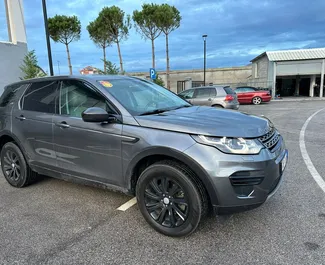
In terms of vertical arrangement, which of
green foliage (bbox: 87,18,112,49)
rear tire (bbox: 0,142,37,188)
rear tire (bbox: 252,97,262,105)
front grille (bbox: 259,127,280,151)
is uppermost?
green foliage (bbox: 87,18,112,49)

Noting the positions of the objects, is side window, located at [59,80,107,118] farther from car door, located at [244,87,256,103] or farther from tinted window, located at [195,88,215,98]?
car door, located at [244,87,256,103]

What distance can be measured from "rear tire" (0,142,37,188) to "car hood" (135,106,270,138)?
2376mm

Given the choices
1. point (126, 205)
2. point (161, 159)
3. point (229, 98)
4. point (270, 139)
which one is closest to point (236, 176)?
point (270, 139)

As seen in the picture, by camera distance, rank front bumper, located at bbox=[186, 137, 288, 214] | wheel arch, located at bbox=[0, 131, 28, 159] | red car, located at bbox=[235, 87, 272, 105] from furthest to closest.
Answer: red car, located at bbox=[235, 87, 272, 105] → wheel arch, located at bbox=[0, 131, 28, 159] → front bumper, located at bbox=[186, 137, 288, 214]

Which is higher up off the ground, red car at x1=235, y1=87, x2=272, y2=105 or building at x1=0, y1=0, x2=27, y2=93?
building at x1=0, y1=0, x2=27, y2=93

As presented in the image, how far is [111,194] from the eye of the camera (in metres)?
4.18

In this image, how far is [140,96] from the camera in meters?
3.78

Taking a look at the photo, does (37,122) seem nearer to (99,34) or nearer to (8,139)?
(8,139)

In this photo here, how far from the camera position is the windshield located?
3.43m

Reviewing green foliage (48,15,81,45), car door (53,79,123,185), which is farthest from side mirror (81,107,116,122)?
green foliage (48,15,81,45)

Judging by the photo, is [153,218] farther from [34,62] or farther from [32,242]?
[34,62]

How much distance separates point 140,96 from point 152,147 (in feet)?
3.59

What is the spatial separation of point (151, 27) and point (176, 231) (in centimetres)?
2680

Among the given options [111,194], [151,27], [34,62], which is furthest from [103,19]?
[111,194]
